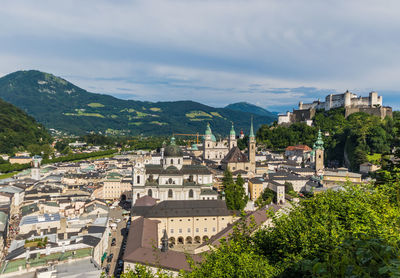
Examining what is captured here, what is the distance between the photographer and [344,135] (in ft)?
254

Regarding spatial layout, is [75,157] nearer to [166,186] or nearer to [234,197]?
[166,186]

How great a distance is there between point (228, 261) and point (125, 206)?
4346 centimetres

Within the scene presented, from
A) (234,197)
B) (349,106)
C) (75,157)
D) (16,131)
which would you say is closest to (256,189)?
(234,197)

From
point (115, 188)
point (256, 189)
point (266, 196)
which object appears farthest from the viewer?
point (115, 188)

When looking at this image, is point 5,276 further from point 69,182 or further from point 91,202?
point 69,182

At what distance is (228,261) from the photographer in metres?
11.6

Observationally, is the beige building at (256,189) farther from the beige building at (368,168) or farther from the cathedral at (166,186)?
the beige building at (368,168)

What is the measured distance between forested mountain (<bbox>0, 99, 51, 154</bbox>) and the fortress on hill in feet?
323

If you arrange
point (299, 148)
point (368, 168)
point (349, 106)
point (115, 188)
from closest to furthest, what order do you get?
1. point (115, 188)
2. point (368, 168)
3. point (299, 148)
4. point (349, 106)

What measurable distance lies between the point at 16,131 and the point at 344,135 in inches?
4577

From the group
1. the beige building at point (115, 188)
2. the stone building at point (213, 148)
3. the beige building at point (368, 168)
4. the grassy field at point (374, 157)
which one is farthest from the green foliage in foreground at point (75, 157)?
the grassy field at point (374, 157)

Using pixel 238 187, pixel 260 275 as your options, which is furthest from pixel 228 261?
pixel 238 187

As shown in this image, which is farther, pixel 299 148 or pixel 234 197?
pixel 299 148

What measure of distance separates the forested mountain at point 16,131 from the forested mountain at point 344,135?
85806 mm
